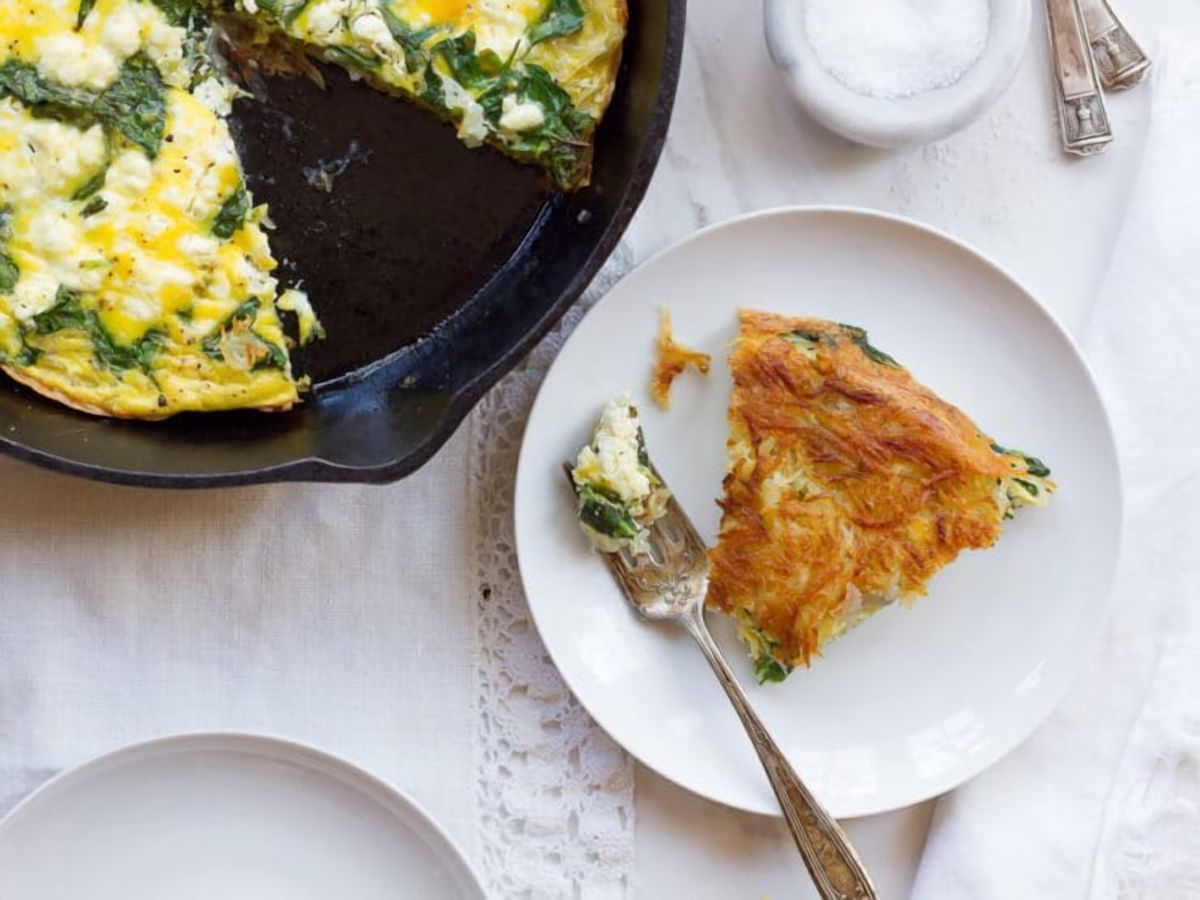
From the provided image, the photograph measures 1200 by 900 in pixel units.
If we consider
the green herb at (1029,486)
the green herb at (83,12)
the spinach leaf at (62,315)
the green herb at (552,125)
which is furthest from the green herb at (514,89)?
the green herb at (1029,486)

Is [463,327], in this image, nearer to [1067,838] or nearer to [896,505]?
[896,505]

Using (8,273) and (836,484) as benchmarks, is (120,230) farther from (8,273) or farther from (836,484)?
(836,484)

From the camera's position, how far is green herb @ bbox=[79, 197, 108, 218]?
2.80m

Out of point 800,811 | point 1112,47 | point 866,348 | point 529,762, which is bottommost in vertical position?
point 529,762

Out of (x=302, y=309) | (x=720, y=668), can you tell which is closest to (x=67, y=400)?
(x=302, y=309)

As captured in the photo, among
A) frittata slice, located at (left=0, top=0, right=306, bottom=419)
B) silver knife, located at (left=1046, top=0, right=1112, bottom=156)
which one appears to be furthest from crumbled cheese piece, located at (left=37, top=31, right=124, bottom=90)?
silver knife, located at (left=1046, top=0, right=1112, bottom=156)

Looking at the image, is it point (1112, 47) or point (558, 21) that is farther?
point (1112, 47)

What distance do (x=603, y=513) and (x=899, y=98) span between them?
98cm

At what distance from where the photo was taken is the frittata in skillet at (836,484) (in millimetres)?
2906

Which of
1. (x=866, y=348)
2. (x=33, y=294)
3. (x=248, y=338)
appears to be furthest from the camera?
(x=866, y=348)

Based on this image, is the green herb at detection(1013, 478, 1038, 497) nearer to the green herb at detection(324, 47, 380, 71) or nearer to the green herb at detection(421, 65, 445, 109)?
the green herb at detection(421, 65, 445, 109)

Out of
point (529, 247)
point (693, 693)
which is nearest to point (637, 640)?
point (693, 693)

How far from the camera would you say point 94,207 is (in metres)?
2.80

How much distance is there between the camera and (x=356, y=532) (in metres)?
3.14
